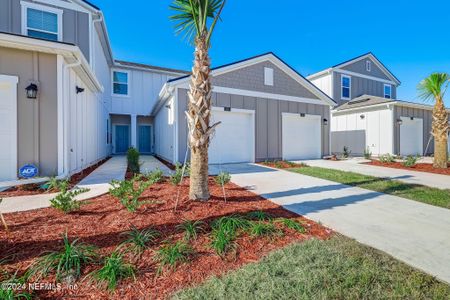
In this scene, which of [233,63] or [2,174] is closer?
[2,174]

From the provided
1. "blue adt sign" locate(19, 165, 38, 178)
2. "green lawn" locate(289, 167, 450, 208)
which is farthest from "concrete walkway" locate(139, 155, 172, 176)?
"green lawn" locate(289, 167, 450, 208)

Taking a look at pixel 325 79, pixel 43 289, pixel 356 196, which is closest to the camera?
pixel 43 289

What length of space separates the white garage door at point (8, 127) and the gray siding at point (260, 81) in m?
6.74

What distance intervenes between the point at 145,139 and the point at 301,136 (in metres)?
12.3

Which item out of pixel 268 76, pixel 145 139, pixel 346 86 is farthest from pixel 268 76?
pixel 145 139

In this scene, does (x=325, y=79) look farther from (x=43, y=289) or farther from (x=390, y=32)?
(x=43, y=289)

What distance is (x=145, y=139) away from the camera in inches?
713

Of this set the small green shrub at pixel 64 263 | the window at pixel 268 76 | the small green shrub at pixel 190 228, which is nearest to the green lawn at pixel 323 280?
the small green shrub at pixel 190 228

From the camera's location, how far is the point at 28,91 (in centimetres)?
530

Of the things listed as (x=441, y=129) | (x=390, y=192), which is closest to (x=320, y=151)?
(x=441, y=129)

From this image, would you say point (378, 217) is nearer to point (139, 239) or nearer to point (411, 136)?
point (139, 239)

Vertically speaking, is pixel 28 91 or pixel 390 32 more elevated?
pixel 390 32

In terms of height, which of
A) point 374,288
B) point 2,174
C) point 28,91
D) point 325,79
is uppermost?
point 325,79

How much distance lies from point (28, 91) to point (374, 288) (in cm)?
745
